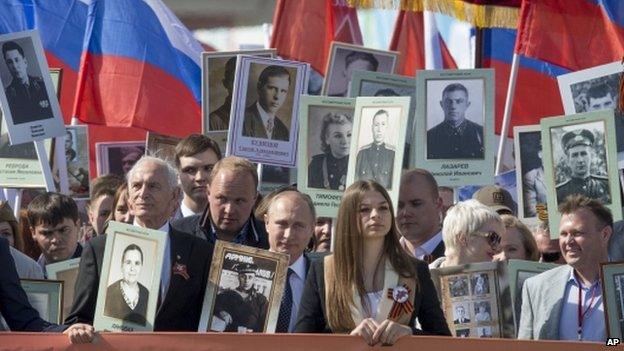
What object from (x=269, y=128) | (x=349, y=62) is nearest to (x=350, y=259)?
(x=269, y=128)

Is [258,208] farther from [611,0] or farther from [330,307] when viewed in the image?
[611,0]

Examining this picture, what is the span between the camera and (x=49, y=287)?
7.58 metres

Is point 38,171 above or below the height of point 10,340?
above

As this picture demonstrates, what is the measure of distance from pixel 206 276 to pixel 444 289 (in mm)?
1091

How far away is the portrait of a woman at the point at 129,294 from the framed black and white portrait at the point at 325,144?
2270 millimetres

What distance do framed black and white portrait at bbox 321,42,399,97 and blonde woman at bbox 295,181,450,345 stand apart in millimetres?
4138

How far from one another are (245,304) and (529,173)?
3247mm

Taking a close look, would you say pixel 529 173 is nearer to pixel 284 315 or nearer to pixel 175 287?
pixel 284 315

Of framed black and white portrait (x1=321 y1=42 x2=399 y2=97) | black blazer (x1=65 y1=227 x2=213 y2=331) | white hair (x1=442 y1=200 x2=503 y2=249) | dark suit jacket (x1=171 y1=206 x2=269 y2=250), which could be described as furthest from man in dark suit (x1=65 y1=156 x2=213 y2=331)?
framed black and white portrait (x1=321 y1=42 x2=399 y2=97)

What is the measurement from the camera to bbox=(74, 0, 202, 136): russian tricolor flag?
40.8 ft

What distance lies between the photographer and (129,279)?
7035mm

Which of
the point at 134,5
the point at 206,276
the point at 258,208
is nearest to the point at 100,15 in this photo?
the point at 134,5

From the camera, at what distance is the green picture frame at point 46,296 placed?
755 cm

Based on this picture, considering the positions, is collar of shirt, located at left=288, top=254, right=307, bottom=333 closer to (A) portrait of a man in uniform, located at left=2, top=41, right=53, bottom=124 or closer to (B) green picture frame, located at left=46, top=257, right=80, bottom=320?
(B) green picture frame, located at left=46, top=257, right=80, bottom=320
